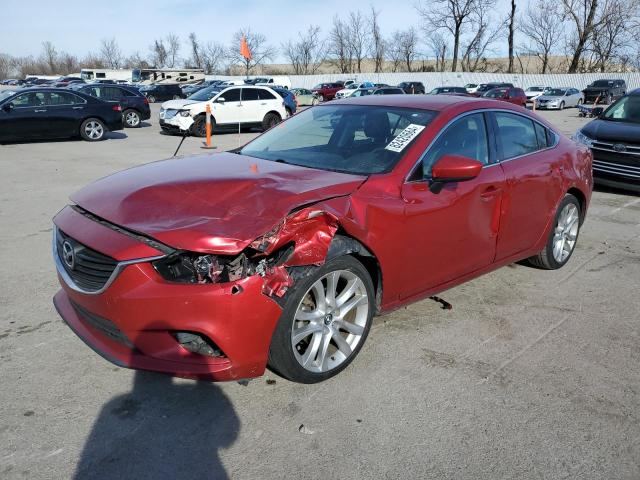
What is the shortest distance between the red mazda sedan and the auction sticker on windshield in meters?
0.01

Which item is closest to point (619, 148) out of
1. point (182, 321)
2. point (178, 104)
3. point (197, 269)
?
point (197, 269)

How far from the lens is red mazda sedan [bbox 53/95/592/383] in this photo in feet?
8.75

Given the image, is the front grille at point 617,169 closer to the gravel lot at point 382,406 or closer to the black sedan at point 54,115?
the gravel lot at point 382,406

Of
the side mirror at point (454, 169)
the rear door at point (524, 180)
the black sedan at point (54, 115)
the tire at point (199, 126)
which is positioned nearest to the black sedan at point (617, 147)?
the rear door at point (524, 180)

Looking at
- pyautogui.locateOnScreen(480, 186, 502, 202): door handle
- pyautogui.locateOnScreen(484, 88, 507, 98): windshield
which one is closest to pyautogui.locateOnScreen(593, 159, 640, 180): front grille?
pyautogui.locateOnScreen(480, 186, 502, 202): door handle

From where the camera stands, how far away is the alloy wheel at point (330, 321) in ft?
9.87

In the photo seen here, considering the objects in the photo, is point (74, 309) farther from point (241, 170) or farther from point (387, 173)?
point (387, 173)

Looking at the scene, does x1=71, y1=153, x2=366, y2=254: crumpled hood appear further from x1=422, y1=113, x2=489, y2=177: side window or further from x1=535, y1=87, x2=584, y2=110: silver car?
x1=535, y1=87, x2=584, y2=110: silver car

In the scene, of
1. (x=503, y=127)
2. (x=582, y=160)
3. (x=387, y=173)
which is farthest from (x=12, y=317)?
(x=582, y=160)

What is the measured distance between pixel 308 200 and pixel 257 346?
2.75ft

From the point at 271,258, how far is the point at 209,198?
1.68 ft

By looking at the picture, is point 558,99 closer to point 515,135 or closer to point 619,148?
point 619,148

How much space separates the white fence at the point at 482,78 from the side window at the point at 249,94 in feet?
125

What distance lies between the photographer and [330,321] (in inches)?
124
